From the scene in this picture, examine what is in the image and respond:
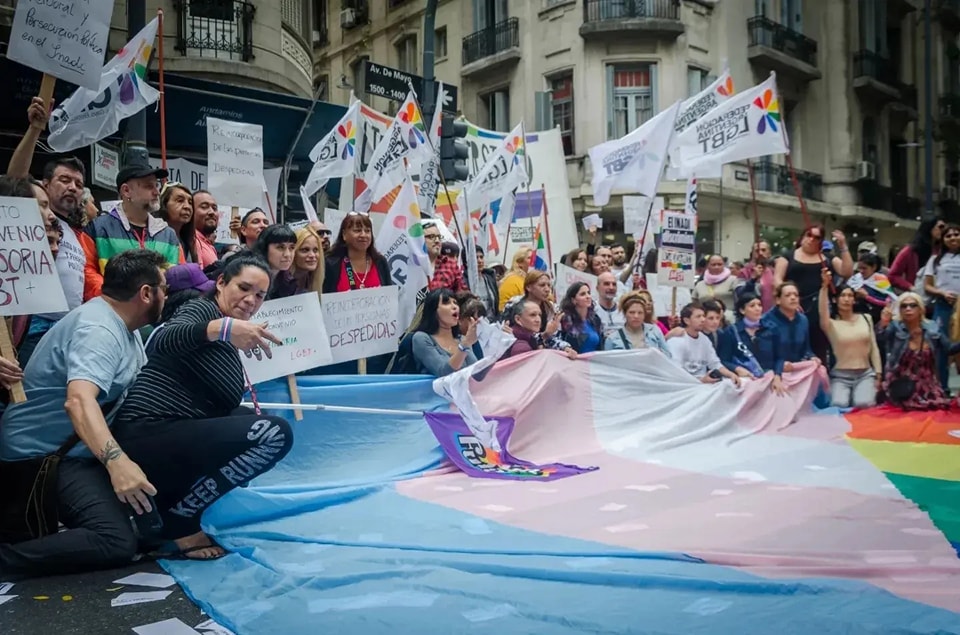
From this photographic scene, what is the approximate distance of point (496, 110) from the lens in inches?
923

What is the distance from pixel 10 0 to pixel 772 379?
984 centimetres

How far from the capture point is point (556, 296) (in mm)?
9469

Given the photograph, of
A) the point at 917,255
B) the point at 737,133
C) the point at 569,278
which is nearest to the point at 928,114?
the point at 917,255

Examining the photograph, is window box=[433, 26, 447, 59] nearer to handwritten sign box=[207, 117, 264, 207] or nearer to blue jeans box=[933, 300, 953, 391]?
handwritten sign box=[207, 117, 264, 207]

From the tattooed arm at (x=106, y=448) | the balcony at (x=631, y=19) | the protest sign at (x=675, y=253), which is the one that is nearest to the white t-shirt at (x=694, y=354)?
the protest sign at (x=675, y=253)

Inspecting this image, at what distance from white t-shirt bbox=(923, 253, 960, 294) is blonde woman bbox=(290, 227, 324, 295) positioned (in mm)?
6432

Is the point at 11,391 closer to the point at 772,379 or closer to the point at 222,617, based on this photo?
the point at 222,617

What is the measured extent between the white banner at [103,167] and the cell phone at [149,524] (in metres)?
5.30

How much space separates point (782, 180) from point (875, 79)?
9.40m

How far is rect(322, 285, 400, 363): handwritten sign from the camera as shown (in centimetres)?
572

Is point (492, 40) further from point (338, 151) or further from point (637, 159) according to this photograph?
point (338, 151)

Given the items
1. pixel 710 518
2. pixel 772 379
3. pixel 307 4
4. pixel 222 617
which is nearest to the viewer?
pixel 222 617

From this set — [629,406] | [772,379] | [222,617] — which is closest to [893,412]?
[772,379]

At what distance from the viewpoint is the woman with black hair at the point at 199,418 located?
3572 mm
